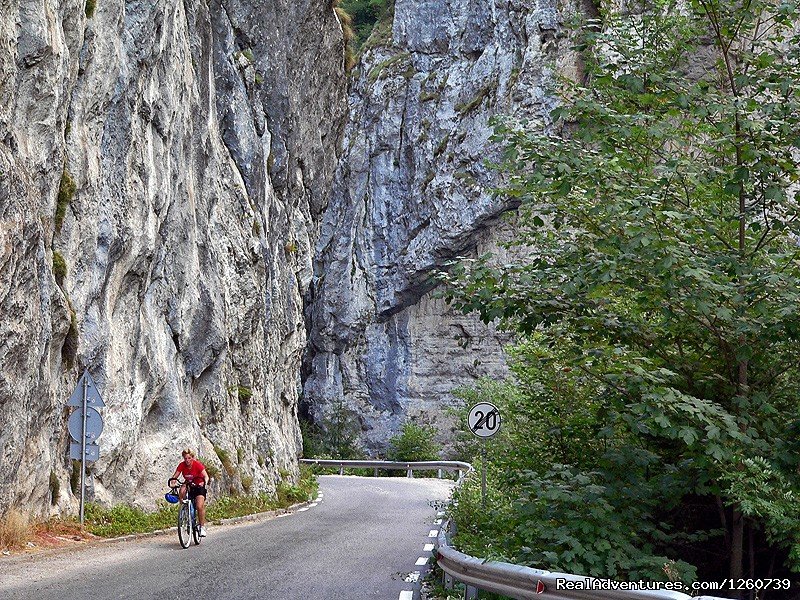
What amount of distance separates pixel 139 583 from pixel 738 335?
663cm

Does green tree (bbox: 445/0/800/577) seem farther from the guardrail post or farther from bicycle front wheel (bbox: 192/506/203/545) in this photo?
bicycle front wheel (bbox: 192/506/203/545)

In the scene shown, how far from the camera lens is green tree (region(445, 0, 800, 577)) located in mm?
7734

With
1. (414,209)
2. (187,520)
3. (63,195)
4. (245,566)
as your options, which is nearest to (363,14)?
(414,209)

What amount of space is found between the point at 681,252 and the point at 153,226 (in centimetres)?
1349

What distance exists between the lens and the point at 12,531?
1236 centimetres

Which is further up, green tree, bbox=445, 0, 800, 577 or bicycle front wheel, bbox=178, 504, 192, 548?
green tree, bbox=445, 0, 800, 577

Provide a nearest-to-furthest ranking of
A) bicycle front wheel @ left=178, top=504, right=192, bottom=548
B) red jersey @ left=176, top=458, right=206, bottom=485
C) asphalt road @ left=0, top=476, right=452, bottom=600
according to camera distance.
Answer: asphalt road @ left=0, top=476, right=452, bottom=600, bicycle front wheel @ left=178, top=504, right=192, bottom=548, red jersey @ left=176, top=458, right=206, bottom=485

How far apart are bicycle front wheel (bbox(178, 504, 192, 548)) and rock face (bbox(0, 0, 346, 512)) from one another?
2164 millimetres

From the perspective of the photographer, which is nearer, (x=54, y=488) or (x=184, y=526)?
(x=184, y=526)

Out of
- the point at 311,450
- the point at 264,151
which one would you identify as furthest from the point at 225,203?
the point at 311,450

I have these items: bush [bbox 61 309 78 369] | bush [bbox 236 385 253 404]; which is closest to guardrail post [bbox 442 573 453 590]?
bush [bbox 61 309 78 369]

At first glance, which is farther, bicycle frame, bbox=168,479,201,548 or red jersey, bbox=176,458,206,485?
red jersey, bbox=176,458,206,485

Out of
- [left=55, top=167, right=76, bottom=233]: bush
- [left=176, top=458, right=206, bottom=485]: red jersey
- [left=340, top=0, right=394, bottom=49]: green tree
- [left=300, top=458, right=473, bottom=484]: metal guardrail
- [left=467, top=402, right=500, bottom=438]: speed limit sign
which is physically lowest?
[left=300, top=458, right=473, bottom=484]: metal guardrail

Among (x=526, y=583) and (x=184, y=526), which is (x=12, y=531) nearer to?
(x=184, y=526)
